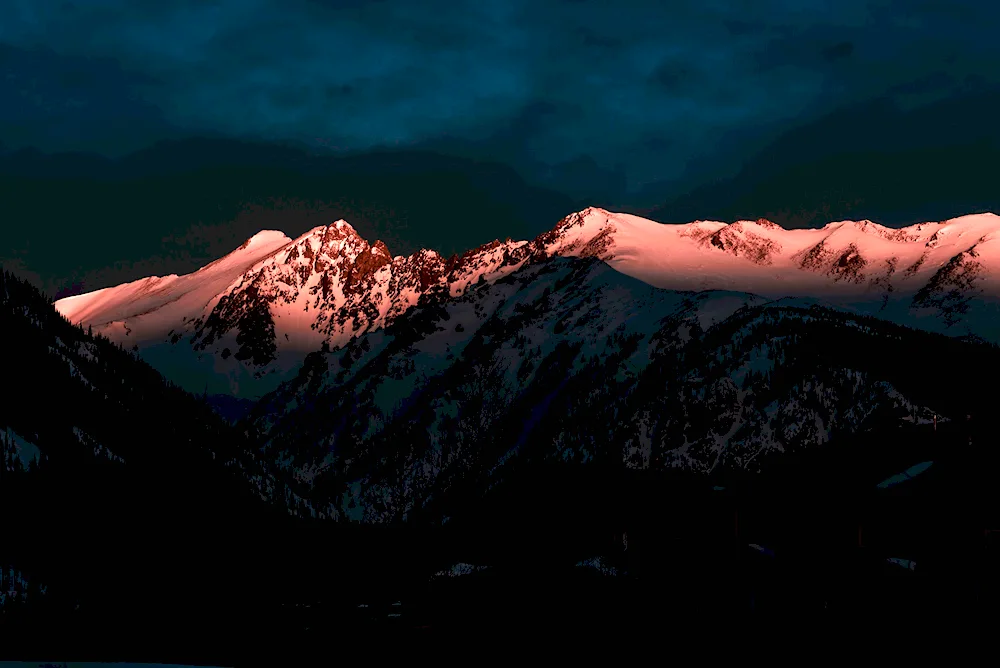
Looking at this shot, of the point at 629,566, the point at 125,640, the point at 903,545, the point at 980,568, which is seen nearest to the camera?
the point at 980,568

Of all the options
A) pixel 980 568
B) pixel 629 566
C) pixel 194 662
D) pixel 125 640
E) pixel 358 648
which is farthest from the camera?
pixel 125 640

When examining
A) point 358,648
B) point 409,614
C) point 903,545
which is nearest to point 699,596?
point 903,545

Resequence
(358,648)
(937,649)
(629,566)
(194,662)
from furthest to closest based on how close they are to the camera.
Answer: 1. (194,662)
2. (629,566)
3. (358,648)
4. (937,649)

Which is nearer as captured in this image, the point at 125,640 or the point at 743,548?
the point at 743,548

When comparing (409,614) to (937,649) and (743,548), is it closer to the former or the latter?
(743,548)

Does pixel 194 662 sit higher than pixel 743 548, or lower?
lower

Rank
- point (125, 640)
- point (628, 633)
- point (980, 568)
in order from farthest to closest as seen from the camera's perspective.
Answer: point (125, 640)
point (628, 633)
point (980, 568)

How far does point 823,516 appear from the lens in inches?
6132

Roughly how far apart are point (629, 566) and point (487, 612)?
95.6 feet

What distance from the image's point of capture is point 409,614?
473ft

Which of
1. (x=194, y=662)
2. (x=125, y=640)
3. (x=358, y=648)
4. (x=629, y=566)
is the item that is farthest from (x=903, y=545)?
(x=125, y=640)

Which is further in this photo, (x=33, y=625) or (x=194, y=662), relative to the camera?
(x=33, y=625)

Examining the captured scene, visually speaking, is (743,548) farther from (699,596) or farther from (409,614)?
(409,614)

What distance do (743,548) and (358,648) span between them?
42981 millimetres
